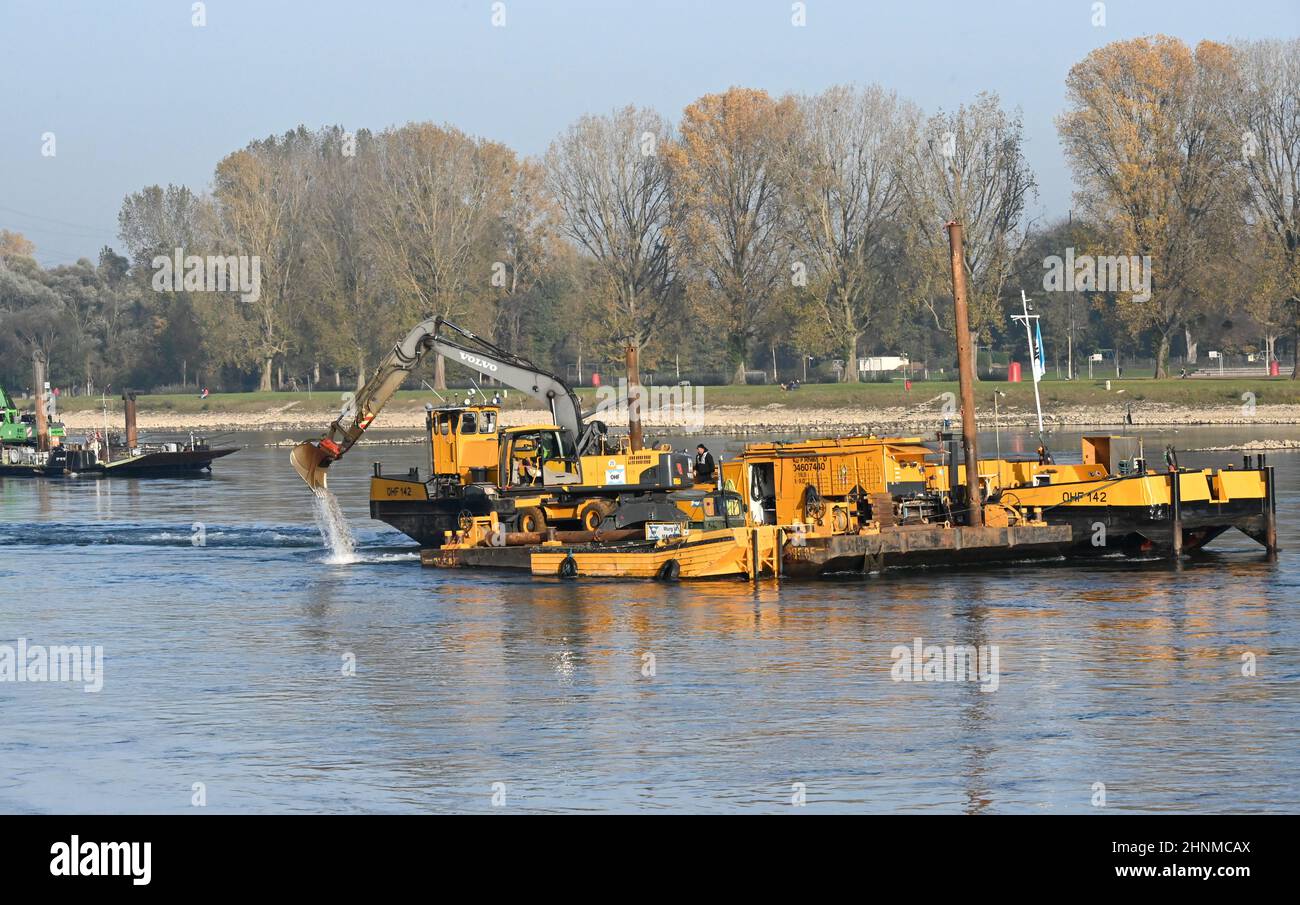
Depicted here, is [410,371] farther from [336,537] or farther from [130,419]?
[130,419]

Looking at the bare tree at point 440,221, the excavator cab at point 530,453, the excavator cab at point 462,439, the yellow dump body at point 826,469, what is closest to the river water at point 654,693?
the yellow dump body at point 826,469

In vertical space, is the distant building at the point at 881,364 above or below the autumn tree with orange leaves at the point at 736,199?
below

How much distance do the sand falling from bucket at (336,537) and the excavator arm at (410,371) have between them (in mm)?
782

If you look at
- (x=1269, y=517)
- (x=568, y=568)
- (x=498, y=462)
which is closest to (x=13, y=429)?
(x=498, y=462)

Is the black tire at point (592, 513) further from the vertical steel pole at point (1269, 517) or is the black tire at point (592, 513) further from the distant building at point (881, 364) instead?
the distant building at point (881, 364)

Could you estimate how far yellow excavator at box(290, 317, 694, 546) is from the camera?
4109 cm

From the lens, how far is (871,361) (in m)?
142

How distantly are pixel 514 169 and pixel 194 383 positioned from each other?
1502 inches

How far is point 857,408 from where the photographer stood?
101 meters

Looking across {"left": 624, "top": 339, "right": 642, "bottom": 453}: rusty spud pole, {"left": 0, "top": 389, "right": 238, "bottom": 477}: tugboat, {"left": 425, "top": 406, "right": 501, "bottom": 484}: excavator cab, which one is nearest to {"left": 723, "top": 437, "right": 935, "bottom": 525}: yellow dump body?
{"left": 624, "top": 339, "right": 642, "bottom": 453}: rusty spud pole

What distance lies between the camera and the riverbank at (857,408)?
302ft

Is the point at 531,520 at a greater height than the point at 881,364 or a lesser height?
lesser

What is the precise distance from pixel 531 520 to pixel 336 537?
637 centimetres

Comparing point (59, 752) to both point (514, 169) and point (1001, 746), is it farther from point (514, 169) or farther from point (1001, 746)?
point (514, 169)
